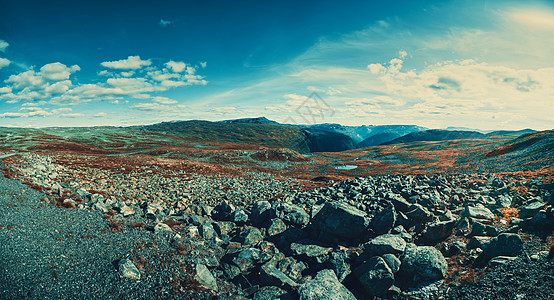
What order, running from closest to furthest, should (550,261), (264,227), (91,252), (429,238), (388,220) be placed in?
(550,261)
(91,252)
(429,238)
(388,220)
(264,227)

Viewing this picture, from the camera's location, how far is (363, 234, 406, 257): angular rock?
42.3ft

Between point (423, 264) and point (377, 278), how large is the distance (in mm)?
2522

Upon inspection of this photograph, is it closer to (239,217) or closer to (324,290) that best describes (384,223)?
(324,290)

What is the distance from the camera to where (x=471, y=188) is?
2462cm

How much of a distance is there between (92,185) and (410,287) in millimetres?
36052

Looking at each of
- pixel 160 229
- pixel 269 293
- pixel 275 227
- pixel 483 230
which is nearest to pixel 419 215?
pixel 483 230

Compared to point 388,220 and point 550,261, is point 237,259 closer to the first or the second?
point 388,220

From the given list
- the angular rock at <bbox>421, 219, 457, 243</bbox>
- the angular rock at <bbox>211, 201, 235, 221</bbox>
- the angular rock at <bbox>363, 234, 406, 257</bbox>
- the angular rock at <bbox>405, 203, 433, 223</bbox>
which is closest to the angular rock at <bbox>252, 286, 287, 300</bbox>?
the angular rock at <bbox>363, 234, 406, 257</bbox>

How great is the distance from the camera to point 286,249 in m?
16.5

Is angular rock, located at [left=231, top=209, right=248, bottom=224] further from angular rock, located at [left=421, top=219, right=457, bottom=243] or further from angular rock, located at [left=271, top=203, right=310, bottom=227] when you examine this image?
angular rock, located at [left=421, top=219, right=457, bottom=243]

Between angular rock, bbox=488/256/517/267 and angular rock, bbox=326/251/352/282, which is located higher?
angular rock, bbox=488/256/517/267

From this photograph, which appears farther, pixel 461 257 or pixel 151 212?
pixel 151 212

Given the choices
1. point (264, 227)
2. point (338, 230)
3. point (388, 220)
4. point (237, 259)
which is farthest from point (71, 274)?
point (388, 220)

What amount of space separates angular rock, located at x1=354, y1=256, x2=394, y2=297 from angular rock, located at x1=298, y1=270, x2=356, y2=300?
3.52 ft
